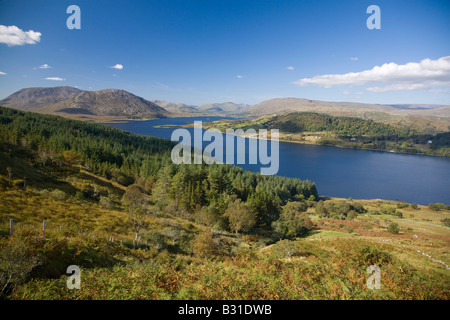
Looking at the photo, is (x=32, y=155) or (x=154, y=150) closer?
(x=32, y=155)

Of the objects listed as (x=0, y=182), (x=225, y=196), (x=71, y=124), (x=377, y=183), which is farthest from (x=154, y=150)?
(x=377, y=183)

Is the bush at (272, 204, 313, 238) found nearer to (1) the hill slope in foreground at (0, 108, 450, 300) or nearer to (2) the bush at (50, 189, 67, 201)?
(1) the hill slope in foreground at (0, 108, 450, 300)

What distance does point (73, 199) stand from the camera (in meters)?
27.8

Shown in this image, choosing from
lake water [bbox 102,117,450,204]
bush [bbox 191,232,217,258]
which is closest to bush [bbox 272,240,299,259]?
bush [bbox 191,232,217,258]

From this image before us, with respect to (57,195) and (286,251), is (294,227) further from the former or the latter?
(57,195)

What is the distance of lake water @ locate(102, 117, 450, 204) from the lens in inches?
3652

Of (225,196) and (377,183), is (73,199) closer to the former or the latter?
(225,196)

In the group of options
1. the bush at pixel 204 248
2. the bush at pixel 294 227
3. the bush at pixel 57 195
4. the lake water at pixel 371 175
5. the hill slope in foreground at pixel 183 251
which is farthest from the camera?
the lake water at pixel 371 175

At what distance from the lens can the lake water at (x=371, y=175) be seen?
92.8 m

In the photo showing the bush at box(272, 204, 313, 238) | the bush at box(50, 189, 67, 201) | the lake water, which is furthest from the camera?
the lake water

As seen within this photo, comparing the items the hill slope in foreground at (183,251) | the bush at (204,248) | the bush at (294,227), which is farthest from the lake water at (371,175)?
the bush at (204,248)

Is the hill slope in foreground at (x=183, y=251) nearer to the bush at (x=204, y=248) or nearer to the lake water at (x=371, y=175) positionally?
the bush at (x=204, y=248)
